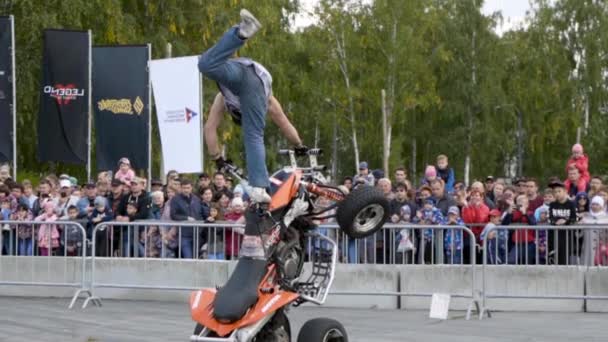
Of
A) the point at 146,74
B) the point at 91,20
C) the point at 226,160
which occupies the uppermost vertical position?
the point at 91,20

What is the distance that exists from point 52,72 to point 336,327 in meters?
15.1

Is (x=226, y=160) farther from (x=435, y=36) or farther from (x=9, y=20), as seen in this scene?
(x=435, y=36)

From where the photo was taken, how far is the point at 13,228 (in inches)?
711

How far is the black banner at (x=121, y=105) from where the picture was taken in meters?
23.1

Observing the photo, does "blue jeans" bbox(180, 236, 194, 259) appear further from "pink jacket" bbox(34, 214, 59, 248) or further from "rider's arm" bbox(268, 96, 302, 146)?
"rider's arm" bbox(268, 96, 302, 146)

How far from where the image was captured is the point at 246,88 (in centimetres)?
948

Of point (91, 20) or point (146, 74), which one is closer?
point (146, 74)

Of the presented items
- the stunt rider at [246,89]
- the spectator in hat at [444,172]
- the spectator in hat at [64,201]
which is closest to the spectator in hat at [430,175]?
the spectator in hat at [444,172]

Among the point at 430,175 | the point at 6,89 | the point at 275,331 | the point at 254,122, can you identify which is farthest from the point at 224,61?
the point at 6,89

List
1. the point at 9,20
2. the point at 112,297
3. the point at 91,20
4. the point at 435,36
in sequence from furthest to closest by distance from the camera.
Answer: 1. the point at 435,36
2. the point at 91,20
3. the point at 9,20
4. the point at 112,297

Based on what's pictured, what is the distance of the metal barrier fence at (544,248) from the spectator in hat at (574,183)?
1716 millimetres

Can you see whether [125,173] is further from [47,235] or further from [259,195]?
[259,195]

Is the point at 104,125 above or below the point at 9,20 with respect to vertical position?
below

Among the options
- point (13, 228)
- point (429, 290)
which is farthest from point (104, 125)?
point (429, 290)
